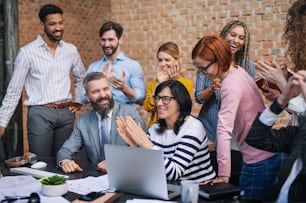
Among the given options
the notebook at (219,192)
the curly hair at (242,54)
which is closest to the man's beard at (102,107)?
the curly hair at (242,54)

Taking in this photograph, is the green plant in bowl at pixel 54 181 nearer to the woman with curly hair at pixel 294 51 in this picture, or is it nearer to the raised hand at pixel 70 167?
the raised hand at pixel 70 167

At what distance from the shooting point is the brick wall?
171 inches

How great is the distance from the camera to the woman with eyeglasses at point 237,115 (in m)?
2.08

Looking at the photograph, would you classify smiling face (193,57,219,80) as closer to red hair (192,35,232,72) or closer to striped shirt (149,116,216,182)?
red hair (192,35,232,72)

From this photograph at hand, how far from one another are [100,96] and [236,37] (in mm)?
963

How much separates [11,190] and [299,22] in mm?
1539

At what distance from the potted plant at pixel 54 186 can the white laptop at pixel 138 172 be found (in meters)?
0.21

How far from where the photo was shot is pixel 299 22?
200 centimetres

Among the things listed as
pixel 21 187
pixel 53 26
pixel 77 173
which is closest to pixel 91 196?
pixel 21 187

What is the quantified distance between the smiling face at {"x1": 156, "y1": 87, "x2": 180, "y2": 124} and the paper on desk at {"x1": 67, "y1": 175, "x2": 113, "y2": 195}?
0.45m

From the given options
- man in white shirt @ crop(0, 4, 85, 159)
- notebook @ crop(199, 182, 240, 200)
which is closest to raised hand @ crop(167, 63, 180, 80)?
man in white shirt @ crop(0, 4, 85, 159)

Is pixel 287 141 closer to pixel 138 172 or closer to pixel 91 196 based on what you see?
pixel 138 172

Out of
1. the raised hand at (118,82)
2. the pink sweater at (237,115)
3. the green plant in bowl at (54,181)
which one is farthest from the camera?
the raised hand at (118,82)

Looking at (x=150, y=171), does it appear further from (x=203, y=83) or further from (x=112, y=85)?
(x=112, y=85)
